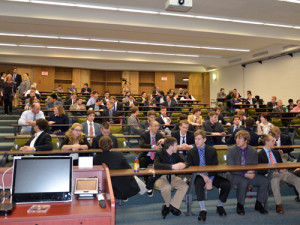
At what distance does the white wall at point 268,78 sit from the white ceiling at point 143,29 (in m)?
0.73

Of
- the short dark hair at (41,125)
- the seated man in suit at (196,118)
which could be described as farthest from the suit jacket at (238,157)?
the seated man in suit at (196,118)

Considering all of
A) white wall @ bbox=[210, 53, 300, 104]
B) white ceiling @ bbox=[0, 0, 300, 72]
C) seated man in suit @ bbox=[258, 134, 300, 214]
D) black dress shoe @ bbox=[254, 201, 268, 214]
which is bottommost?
black dress shoe @ bbox=[254, 201, 268, 214]

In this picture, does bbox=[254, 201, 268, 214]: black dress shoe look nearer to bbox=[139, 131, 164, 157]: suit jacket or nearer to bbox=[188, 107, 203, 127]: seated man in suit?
bbox=[139, 131, 164, 157]: suit jacket

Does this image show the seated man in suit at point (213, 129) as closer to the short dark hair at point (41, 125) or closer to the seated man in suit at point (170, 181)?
the seated man in suit at point (170, 181)

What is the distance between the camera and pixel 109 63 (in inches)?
655

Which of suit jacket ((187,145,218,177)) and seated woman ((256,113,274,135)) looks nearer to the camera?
suit jacket ((187,145,218,177))

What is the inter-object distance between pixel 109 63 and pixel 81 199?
14646mm

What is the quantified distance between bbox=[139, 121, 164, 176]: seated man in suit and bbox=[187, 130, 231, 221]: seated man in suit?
35.2 inches

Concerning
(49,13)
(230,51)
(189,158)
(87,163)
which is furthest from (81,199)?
(230,51)

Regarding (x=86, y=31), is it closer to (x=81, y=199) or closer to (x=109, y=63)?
(x=109, y=63)

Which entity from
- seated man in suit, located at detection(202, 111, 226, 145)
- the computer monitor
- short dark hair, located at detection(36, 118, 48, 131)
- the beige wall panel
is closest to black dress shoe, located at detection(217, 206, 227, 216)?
the computer monitor

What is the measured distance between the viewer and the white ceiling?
25.1ft

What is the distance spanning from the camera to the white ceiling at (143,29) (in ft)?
25.1

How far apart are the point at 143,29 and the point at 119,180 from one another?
5.98 meters
